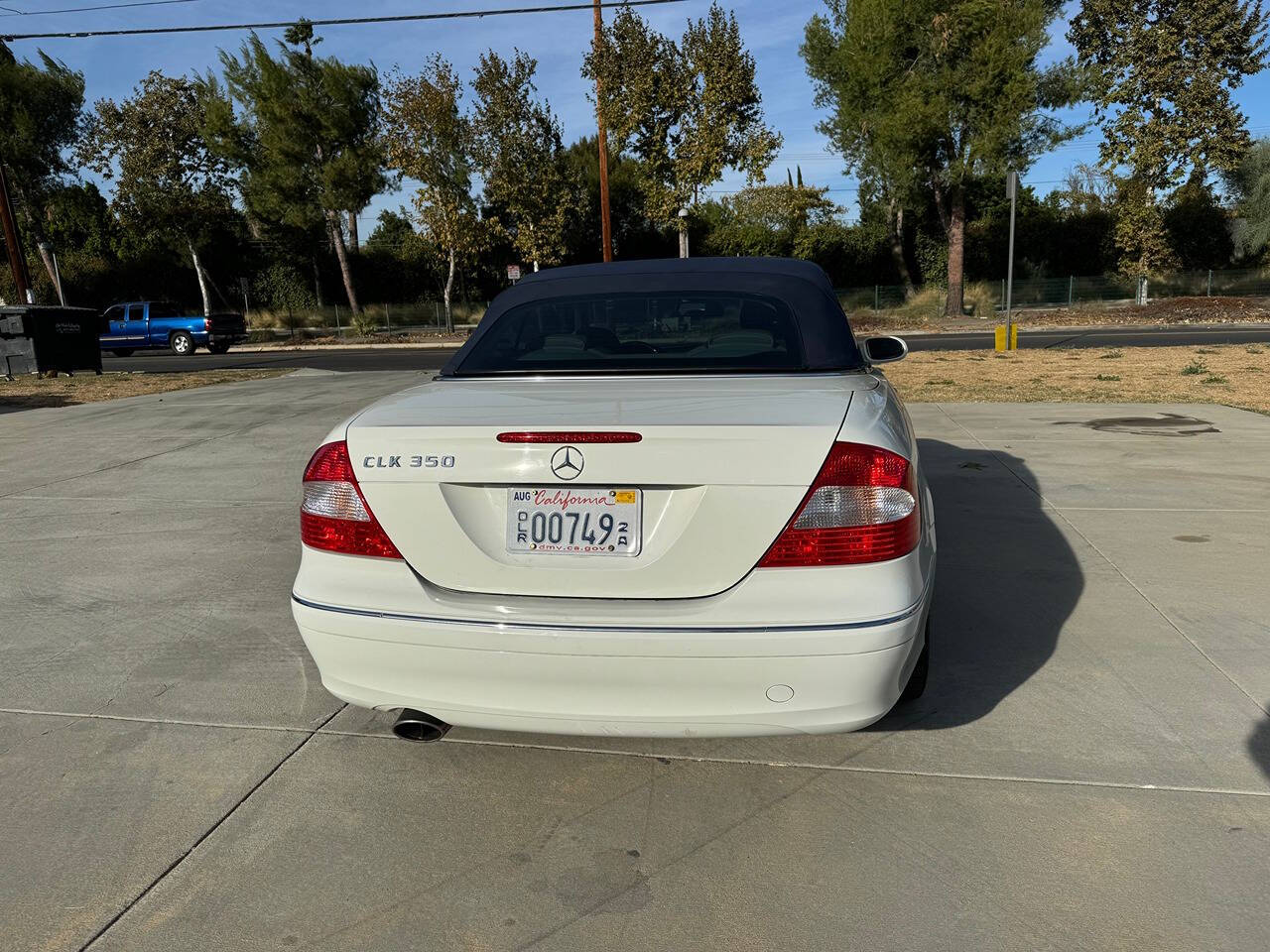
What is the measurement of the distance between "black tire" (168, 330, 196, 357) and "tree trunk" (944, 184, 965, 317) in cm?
2543

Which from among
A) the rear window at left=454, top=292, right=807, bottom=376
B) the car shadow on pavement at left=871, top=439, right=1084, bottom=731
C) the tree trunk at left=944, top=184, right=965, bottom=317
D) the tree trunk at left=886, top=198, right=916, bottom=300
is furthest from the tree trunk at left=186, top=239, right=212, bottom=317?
the rear window at left=454, top=292, right=807, bottom=376

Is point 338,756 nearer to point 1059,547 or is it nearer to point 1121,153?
point 1059,547

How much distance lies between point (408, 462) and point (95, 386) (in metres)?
16.6

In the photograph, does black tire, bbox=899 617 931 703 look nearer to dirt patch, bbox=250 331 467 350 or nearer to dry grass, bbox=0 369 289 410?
dry grass, bbox=0 369 289 410

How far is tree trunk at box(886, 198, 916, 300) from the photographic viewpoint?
38750 millimetres

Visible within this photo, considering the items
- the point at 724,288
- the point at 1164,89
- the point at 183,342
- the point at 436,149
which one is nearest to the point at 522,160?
the point at 436,149

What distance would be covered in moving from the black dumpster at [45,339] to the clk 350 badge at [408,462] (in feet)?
59.4

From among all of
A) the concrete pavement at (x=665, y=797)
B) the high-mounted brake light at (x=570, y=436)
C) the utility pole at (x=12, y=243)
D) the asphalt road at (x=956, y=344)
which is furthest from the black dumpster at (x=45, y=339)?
the high-mounted brake light at (x=570, y=436)

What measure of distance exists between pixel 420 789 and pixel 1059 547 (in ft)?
12.4

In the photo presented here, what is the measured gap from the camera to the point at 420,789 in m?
2.91

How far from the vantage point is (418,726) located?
112 inches

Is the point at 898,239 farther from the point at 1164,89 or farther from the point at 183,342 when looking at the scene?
the point at 183,342

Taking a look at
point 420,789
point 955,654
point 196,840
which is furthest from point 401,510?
point 955,654

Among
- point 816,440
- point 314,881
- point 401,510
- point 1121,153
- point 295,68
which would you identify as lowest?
point 314,881
